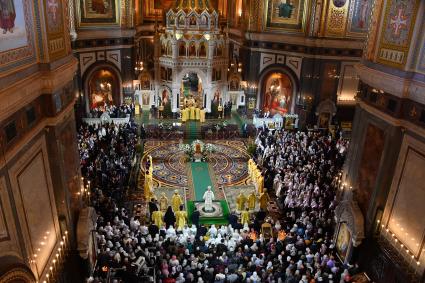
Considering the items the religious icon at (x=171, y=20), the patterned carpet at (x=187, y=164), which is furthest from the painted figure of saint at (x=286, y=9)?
the patterned carpet at (x=187, y=164)

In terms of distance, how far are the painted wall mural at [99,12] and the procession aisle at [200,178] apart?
12.0 m

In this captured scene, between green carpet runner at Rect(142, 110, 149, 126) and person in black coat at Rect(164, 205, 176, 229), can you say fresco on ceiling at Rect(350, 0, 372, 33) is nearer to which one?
green carpet runner at Rect(142, 110, 149, 126)

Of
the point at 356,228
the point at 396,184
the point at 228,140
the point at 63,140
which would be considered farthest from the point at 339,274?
the point at 228,140

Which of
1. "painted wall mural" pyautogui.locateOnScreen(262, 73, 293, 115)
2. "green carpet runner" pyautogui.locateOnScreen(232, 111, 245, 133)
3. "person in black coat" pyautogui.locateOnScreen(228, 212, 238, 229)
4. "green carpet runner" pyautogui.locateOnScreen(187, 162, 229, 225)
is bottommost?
"green carpet runner" pyautogui.locateOnScreen(187, 162, 229, 225)

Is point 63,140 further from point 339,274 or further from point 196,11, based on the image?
point 196,11

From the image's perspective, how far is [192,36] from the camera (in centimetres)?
2914

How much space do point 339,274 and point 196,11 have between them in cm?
2244

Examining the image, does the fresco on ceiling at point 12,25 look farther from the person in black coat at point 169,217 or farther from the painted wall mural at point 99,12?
the painted wall mural at point 99,12

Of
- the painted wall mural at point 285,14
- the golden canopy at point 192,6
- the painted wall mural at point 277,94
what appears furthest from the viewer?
the golden canopy at point 192,6

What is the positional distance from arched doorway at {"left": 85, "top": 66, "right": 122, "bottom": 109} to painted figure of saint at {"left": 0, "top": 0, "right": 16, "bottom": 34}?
61.5ft

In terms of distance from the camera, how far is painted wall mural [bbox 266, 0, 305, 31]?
26.5 meters

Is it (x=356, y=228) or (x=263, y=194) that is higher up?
(x=356, y=228)

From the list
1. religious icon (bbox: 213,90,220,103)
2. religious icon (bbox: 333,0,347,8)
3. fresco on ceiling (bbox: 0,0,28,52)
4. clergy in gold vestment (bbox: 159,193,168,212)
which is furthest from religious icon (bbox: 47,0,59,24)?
religious icon (bbox: 213,90,220,103)

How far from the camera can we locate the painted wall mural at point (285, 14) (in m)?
26.5
